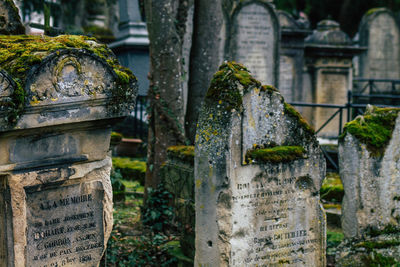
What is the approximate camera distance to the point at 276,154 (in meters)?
4.86

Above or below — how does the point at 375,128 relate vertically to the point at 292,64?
below

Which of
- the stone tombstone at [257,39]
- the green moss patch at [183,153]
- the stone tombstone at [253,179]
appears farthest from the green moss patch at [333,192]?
the stone tombstone at [257,39]

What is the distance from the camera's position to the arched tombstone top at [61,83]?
353cm

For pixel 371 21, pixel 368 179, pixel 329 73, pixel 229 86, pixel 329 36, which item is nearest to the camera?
pixel 229 86

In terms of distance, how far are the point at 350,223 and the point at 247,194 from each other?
154 cm

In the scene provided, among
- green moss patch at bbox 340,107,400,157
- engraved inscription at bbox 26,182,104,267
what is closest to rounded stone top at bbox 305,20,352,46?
green moss patch at bbox 340,107,400,157

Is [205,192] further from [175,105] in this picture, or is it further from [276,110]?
[175,105]

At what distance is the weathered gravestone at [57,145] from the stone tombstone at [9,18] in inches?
12.8

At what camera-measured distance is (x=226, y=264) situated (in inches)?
186

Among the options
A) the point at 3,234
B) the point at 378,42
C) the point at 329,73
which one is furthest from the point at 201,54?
the point at 378,42

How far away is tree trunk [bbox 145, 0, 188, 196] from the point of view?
7.40 metres

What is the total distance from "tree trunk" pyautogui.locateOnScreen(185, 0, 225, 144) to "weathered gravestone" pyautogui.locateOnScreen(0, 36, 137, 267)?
3.90m

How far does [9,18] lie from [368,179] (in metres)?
3.55

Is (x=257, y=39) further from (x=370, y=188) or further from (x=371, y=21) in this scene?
(x=370, y=188)
